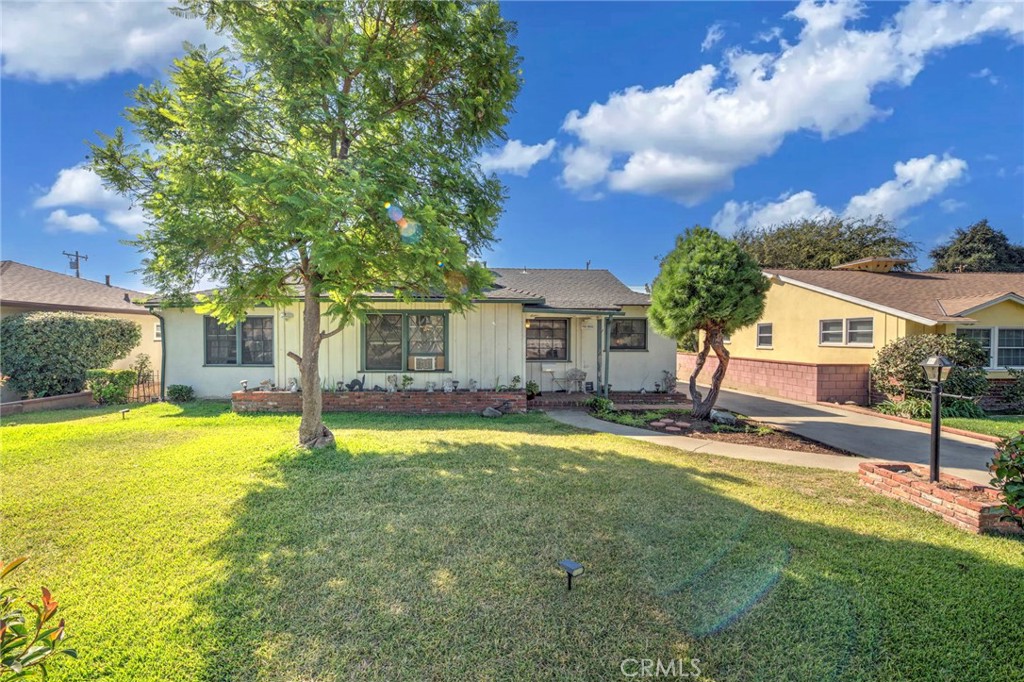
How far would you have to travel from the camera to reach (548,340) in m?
12.7

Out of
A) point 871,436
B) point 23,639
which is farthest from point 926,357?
point 23,639

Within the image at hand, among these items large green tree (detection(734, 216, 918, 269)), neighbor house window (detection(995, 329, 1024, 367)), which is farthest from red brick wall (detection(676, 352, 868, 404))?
large green tree (detection(734, 216, 918, 269))

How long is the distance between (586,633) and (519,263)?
14569mm

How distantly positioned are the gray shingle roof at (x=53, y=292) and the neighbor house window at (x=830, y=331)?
2417 centimetres

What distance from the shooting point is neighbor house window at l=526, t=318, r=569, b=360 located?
498 inches

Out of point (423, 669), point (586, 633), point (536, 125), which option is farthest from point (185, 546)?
point (536, 125)

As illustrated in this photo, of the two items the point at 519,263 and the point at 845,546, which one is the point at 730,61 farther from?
the point at 845,546

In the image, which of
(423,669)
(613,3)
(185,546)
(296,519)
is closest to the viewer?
(423,669)

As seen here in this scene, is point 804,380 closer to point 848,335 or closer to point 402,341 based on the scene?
point 848,335

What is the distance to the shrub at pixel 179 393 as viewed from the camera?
444 inches

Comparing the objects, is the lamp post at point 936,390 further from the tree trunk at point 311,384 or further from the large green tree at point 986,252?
the large green tree at point 986,252

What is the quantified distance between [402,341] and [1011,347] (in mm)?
17045

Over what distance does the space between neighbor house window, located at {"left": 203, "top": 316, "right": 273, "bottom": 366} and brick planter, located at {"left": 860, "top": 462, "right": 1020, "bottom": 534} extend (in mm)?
12853

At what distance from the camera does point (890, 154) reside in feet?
55.2
